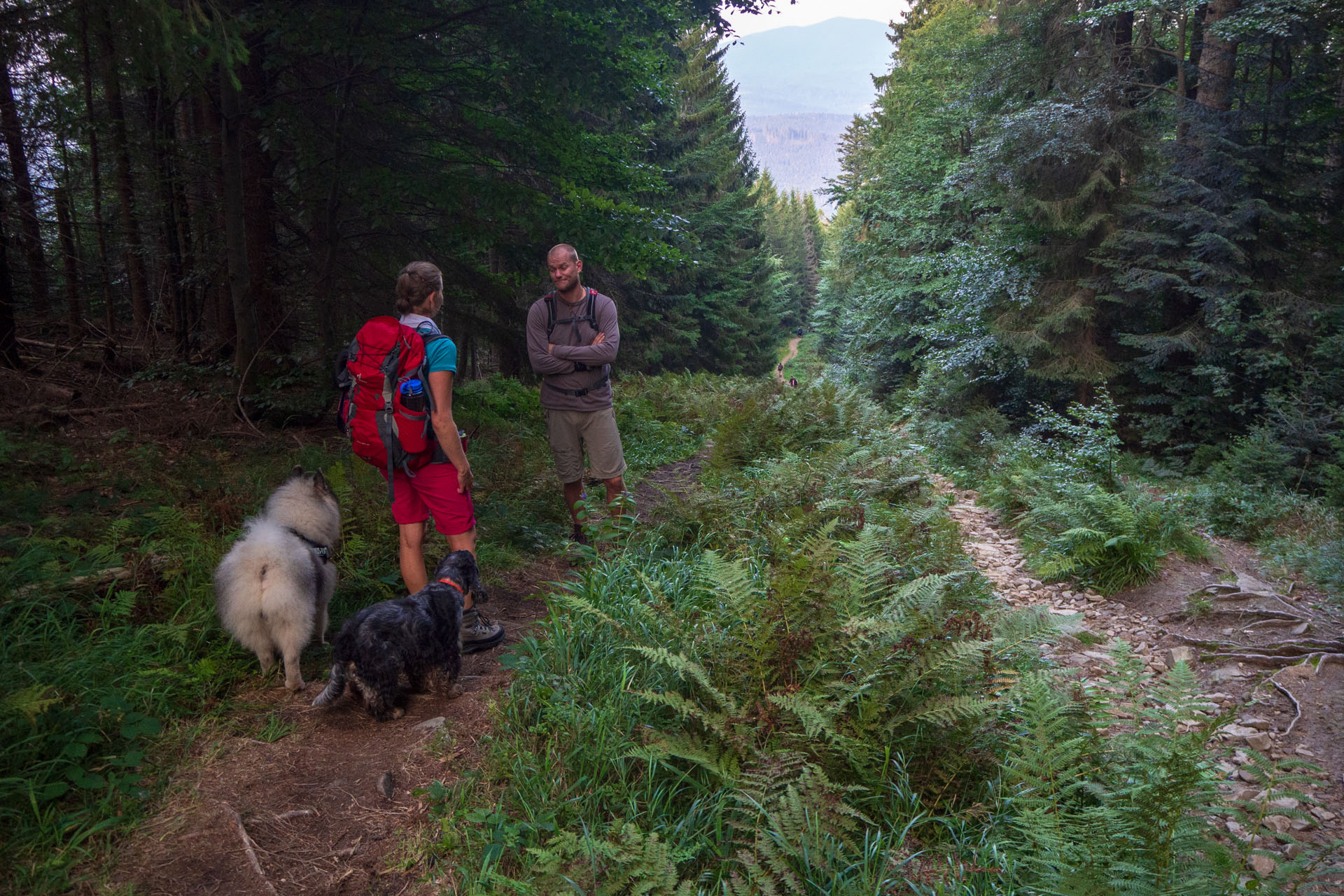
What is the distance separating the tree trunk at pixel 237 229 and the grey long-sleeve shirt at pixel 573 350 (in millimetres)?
3978

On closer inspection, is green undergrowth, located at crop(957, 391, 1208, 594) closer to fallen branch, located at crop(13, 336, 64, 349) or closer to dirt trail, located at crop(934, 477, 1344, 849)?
dirt trail, located at crop(934, 477, 1344, 849)

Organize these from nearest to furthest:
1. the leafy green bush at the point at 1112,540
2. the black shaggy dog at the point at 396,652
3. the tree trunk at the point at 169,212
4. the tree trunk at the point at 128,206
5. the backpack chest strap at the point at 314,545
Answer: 1. the black shaggy dog at the point at 396,652
2. the backpack chest strap at the point at 314,545
3. the leafy green bush at the point at 1112,540
4. the tree trunk at the point at 128,206
5. the tree trunk at the point at 169,212

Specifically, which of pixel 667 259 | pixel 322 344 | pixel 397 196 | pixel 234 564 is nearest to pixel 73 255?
pixel 322 344

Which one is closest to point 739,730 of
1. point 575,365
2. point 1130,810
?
point 1130,810

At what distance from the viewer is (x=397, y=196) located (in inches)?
311

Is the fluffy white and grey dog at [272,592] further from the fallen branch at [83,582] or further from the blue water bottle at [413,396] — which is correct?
the blue water bottle at [413,396]

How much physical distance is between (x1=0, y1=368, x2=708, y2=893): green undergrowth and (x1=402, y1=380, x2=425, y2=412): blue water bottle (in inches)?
64.1

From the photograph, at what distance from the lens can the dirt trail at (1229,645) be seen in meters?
3.98

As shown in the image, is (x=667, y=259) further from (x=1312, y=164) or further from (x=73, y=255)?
(x=1312, y=164)

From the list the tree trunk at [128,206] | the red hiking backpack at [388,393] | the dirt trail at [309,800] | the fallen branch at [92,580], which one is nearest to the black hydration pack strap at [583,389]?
the red hiking backpack at [388,393]

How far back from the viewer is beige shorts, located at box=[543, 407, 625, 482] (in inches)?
229

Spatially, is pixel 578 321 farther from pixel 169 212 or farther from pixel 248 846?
pixel 169 212

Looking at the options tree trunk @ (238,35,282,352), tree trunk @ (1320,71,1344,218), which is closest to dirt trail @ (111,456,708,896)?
tree trunk @ (238,35,282,352)

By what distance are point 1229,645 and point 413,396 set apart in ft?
20.6
